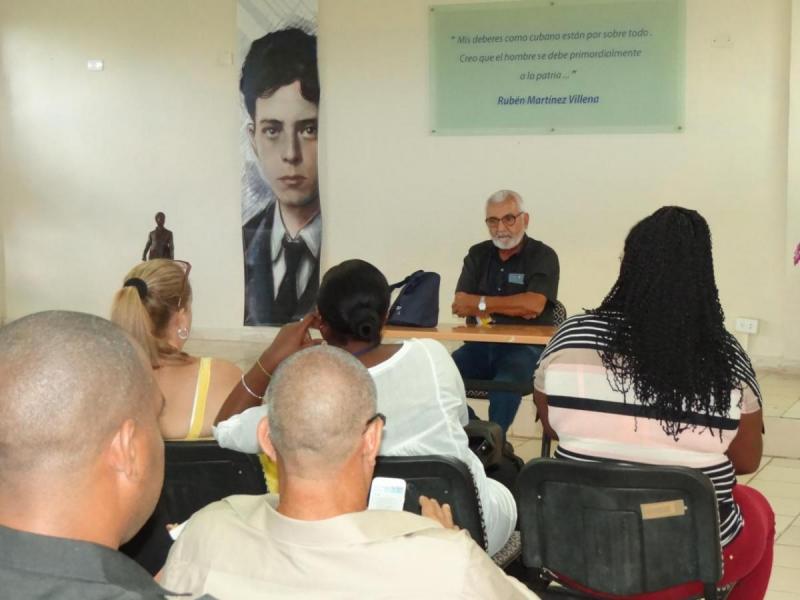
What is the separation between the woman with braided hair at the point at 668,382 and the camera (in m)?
2.48

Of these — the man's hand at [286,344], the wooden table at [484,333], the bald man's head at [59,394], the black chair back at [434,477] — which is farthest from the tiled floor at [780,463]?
the bald man's head at [59,394]

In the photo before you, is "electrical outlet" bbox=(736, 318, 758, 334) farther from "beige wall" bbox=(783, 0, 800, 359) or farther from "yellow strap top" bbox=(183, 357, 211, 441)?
Result: "yellow strap top" bbox=(183, 357, 211, 441)

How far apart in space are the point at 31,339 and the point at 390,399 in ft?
4.93

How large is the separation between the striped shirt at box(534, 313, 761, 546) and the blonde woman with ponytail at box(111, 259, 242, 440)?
3.05 ft

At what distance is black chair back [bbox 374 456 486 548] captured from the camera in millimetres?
2445

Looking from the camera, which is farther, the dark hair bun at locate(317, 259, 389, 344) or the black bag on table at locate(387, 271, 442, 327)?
the black bag on table at locate(387, 271, 442, 327)

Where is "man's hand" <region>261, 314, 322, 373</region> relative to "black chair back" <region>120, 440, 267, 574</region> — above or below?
above

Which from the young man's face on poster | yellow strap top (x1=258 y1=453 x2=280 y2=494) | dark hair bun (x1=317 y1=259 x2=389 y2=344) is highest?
the young man's face on poster

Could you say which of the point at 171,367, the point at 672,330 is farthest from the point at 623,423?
the point at 171,367

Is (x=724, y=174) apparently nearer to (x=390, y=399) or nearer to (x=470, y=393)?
(x=470, y=393)

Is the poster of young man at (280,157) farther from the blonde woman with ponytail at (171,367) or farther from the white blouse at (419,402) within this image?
the white blouse at (419,402)

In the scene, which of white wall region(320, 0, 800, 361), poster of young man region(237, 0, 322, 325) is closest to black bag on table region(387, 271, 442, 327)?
white wall region(320, 0, 800, 361)

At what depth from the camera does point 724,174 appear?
294 inches

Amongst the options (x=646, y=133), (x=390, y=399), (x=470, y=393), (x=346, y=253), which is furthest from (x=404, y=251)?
(x=390, y=399)
